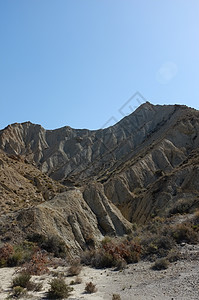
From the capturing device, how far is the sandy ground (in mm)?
8242

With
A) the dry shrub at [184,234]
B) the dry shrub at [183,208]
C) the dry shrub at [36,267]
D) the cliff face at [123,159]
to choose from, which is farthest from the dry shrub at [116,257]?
the dry shrub at [183,208]

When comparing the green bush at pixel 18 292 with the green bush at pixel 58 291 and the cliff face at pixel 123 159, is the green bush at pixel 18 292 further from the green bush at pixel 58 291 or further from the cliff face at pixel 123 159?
the cliff face at pixel 123 159

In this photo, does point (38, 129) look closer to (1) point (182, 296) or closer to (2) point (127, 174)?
(2) point (127, 174)

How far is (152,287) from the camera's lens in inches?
351

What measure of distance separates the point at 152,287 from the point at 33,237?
10183mm

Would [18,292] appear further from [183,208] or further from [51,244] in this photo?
[183,208]

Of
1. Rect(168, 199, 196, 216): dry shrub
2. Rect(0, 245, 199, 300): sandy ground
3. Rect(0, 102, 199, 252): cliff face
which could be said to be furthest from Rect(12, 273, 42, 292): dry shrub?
Rect(168, 199, 196, 216): dry shrub

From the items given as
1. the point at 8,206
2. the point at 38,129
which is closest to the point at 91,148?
the point at 38,129

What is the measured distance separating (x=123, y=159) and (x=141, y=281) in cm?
6501

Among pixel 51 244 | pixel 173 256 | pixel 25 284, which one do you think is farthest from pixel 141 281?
pixel 51 244

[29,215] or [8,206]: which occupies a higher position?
[8,206]

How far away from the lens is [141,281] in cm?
982

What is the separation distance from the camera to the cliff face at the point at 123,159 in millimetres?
33844

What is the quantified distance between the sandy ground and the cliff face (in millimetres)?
11861
